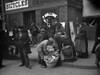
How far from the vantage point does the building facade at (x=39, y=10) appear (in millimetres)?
10684

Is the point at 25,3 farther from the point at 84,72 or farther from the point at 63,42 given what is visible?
the point at 84,72

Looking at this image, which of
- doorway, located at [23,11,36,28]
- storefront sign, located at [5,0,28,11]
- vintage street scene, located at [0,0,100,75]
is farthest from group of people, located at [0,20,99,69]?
storefront sign, located at [5,0,28,11]

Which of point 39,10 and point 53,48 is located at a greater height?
point 39,10

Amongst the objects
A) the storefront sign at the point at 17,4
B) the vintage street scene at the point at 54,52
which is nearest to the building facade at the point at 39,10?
the storefront sign at the point at 17,4

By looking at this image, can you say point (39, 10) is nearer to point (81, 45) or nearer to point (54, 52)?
point (81, 45)

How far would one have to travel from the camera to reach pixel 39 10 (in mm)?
11969

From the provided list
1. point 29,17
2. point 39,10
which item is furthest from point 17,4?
point 39,10

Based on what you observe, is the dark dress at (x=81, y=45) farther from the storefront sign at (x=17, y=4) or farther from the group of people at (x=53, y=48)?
the storefront sign at (x=17, y=4)

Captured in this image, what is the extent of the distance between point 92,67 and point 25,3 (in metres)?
9.59

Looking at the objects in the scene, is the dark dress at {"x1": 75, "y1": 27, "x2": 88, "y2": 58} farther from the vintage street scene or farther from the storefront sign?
the storefront sign

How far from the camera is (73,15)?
11.6 m

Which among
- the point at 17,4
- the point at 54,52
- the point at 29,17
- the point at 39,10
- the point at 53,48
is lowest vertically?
the point at 54,52

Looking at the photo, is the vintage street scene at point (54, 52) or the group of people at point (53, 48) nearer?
the vintage street scene at point (54, 52)

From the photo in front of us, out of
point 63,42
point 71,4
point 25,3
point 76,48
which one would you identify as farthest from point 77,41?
point 25,3
